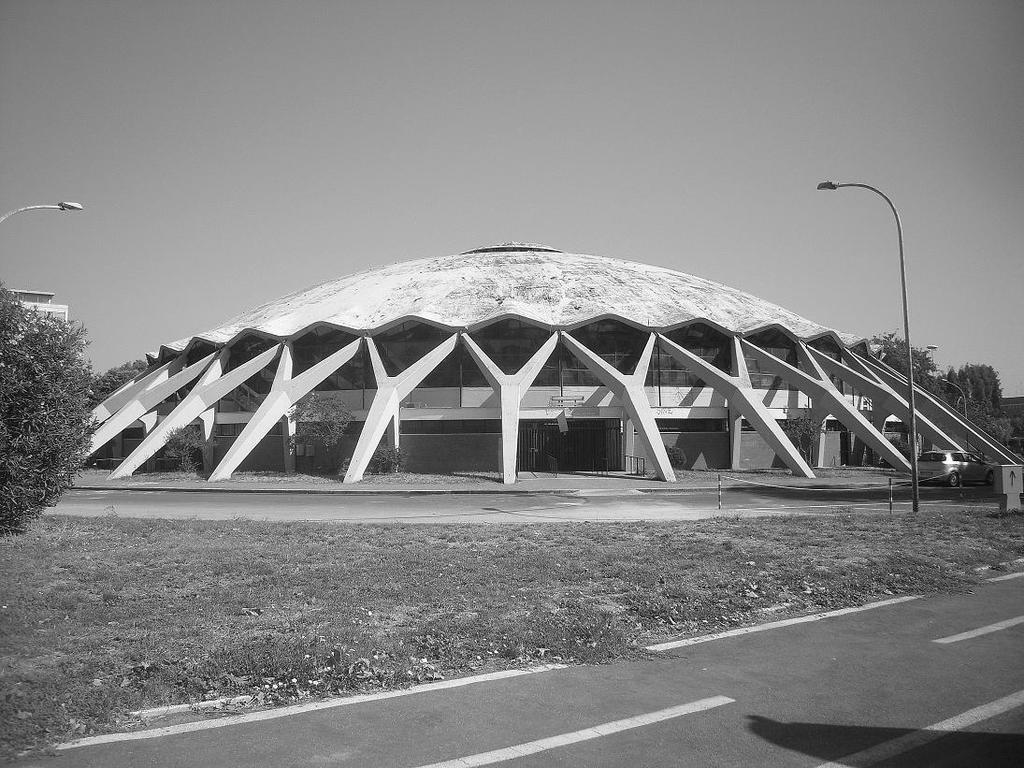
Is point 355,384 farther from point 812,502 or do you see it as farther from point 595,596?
point 595,596


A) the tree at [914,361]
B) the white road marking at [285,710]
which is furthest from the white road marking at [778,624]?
the tree at [914,361]

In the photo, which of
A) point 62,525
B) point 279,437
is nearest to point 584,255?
point 279,437

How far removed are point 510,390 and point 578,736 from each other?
→ 23367 millimetres

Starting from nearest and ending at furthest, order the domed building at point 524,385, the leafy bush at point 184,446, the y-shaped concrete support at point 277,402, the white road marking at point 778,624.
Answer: the white road marking at point 778,624, the y-shaped concrete support at point 277,402, the domed building at point 524,385, the leafy bush at point 184,446

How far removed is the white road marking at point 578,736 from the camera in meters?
4.49

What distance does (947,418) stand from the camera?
3456 centimetres

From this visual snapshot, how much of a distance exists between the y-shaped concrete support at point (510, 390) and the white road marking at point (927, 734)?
69.1 ft

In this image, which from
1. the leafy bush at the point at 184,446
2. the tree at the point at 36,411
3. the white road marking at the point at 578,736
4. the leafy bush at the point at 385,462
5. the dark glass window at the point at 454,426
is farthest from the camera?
the dark glass window at the point at 454,426

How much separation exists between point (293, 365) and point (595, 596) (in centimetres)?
2942

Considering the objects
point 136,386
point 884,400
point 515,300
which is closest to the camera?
point 884,400

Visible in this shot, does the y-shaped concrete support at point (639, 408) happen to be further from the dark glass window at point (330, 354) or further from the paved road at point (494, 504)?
the dark glass window at point (330, 354)

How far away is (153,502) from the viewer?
20.7 m

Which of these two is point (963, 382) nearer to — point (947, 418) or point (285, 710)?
point (947, 418)

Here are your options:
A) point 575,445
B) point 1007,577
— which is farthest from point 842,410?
point 1007,577
